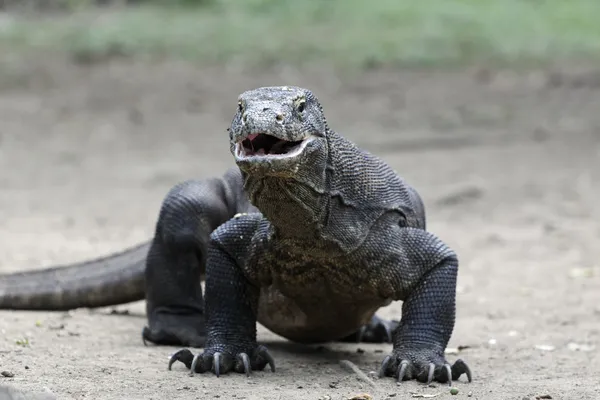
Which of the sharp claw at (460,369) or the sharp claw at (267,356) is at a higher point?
the sharp claw at (460,369)

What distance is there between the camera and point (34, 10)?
23.1 m

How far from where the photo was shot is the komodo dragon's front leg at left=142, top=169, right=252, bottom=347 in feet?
20.4

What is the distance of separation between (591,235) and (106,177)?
226 inches

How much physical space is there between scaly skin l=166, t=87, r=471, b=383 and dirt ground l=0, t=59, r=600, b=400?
0.61 ft

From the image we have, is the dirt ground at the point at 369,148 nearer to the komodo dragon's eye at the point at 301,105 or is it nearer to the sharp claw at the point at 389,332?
the sharp claw at the point at 389,332

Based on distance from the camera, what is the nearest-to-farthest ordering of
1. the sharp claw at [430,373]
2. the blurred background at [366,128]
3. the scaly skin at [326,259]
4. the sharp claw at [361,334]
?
the scaly skin at [326,259]
the sharp claw at [430,373]
the sharp claw at [361,334]
the blurred background at [366,128]

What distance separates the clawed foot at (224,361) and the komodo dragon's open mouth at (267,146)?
107cm

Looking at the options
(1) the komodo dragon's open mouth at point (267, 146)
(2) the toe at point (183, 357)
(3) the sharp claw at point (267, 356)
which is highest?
(1) the komodo dragon's open mouth at point (267, 146)

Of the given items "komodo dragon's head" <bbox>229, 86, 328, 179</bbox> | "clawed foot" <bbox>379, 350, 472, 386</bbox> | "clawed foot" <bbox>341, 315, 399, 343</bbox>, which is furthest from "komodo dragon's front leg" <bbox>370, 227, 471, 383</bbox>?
"clawed foot" <bbox>341, 315, 399, 343</bbox>

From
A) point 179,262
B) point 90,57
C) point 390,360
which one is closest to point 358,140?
point 90,57

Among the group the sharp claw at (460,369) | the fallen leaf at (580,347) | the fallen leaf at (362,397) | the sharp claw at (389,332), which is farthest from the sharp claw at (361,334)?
the fallen leaf at (362,397)

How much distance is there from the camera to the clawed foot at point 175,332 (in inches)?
244

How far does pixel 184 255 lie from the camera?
6.25 metres

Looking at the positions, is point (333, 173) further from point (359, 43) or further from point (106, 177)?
point (359, 43)
